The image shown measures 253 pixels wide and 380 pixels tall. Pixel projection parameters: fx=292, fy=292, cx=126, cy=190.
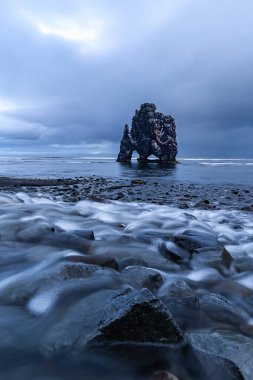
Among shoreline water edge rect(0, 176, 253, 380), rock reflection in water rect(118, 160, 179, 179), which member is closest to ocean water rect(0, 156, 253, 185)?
rock reflection in water rect(118, 160, 179, 179)

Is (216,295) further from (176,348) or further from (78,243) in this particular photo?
(78,243)

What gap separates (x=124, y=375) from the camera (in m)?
2.66

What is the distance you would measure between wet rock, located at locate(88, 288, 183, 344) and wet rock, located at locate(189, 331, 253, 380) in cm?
24

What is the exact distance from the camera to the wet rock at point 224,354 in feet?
8.32

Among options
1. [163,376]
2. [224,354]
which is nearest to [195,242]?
[224,354]

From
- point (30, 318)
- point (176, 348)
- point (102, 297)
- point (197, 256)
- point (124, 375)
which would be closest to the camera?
point (124, 375)

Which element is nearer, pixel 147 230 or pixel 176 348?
pixel 176 348

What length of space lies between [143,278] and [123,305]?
1582 mm

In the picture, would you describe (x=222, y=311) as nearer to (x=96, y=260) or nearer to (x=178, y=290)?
(x=178, y=290)

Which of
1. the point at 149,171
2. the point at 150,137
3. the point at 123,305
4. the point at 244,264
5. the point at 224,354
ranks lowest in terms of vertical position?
the point at 149,171

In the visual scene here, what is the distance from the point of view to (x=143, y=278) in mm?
4512

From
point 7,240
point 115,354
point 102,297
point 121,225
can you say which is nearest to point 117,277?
point 102,297

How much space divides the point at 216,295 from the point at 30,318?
2.54 metres

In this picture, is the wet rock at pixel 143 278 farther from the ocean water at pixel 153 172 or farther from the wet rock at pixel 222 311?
the ocean water at pixel 153 172
